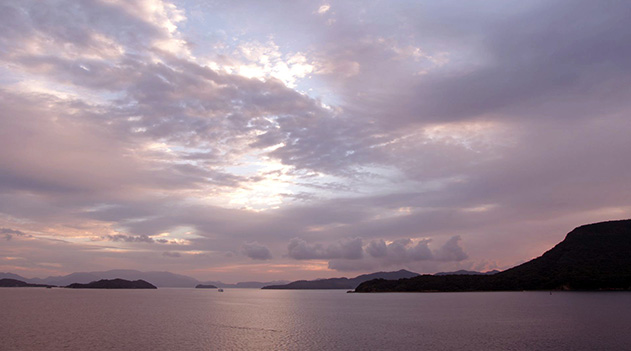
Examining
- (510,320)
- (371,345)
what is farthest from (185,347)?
(510,320)

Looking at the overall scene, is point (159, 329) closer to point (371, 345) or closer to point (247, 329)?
point (247, 329)

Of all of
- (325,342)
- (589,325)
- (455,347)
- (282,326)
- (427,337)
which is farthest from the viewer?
(282,326)

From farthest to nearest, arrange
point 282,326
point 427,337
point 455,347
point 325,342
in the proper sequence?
point 282,326, point 427,337, point 325,342, point 455,347

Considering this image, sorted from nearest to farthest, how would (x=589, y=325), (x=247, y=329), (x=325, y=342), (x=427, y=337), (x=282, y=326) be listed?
(x=325, y=342) → (x=427, y=337) → (x=589, y=325) → (x=247, y=329) → (x=282, y=326)

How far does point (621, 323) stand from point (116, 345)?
352 feet

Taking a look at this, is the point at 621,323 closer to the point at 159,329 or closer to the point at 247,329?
the point at 247,329

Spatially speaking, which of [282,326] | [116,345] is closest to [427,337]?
[282,326]

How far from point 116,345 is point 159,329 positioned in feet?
84.0

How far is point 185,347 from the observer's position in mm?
69250

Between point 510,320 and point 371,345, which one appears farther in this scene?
point 510,320

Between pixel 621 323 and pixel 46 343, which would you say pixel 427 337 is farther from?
pixel 46 343

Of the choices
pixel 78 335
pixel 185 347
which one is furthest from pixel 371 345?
pixel 78 335

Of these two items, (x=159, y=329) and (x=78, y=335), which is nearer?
(x=78, y=335)

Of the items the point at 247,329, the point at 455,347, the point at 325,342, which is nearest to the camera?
the point at 455,347
